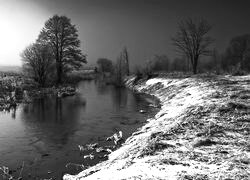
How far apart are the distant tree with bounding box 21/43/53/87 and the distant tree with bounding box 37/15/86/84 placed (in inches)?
158

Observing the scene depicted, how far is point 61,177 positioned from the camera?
1159cm

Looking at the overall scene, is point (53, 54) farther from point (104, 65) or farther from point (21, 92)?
point (104, 65)

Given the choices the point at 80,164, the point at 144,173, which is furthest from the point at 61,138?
the point at 144,173

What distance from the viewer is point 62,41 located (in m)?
49.7

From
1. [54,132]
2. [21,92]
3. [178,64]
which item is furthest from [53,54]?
[178,64]

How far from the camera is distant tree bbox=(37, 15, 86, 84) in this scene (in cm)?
4866

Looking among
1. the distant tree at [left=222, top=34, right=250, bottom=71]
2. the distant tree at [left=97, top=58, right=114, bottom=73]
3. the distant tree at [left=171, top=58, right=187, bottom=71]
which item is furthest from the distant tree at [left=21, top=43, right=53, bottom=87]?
the distant tree at [left=97, top=58, right=114, bottom=73]

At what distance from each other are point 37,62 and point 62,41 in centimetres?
847

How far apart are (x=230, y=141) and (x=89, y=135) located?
9323 mm

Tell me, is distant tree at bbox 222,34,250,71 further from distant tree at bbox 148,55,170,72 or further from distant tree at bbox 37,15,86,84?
distant tree at bbox 37,15,86,84

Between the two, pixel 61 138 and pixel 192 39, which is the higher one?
pixel 192 39

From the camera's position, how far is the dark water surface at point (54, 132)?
42.9ft

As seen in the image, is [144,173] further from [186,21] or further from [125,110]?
[186,21]

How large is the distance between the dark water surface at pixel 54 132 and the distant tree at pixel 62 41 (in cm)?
2098
